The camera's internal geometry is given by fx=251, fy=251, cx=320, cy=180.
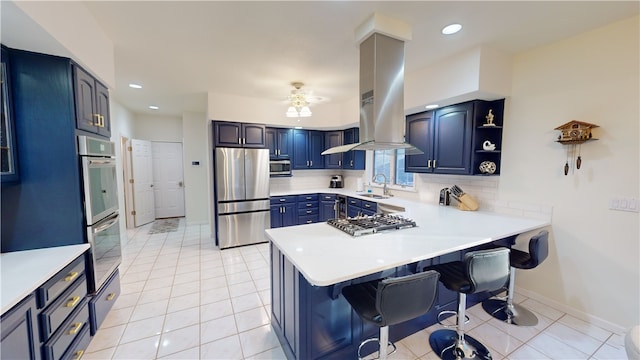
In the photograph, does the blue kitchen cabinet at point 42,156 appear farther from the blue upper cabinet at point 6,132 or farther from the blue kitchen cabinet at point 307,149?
the blue kitchen cabinet at point 307,149

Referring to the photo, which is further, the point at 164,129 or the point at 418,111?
the point at 164,129

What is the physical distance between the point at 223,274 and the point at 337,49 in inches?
119

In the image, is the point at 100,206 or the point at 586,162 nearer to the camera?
the point at 100,206

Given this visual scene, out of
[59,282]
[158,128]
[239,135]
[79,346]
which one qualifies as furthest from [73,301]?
[158,128]

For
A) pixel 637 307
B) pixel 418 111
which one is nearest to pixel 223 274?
pixel 418 111

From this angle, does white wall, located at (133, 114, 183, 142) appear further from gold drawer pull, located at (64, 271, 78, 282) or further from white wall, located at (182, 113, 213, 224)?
gold drawer pull, located at (64, 271, 78, 282)

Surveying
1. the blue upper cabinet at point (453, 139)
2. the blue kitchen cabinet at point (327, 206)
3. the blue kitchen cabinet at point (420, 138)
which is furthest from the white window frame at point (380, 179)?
the blue upper cabinet at point (453, 139)

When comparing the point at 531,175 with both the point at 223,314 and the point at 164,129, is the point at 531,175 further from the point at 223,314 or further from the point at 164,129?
the point at 164,129

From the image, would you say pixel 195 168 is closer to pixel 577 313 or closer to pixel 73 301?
pixel 73 301

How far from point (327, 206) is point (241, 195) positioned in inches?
63.3

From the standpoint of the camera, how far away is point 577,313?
2.36m

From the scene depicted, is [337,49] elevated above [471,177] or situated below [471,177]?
above

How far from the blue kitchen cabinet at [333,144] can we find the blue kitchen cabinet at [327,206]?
2.45ft

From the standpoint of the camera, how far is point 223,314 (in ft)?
7.95
